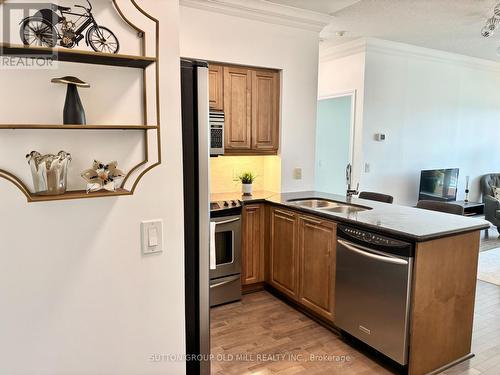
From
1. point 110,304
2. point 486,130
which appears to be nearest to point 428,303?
point 110,304

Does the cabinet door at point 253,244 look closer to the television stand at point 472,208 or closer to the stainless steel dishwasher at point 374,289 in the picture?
the stainless steel dishwasher at point 374,289

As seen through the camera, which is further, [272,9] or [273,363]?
[272,9]

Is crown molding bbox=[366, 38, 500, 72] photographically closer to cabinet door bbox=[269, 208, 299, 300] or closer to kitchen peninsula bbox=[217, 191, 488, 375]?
kitchen peninsula bbox=[217, 191, 488, 375]

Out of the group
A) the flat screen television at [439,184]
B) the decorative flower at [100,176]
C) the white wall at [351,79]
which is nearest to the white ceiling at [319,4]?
the white wall at [351,79]

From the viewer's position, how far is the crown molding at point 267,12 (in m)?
3.41

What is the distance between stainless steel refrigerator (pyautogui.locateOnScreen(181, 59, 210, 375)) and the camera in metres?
1.54

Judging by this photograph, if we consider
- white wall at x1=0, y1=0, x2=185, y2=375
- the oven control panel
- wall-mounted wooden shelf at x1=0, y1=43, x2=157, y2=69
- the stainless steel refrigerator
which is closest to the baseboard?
the oven control panel

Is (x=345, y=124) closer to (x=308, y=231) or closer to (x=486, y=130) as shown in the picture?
(x=486, y=130)

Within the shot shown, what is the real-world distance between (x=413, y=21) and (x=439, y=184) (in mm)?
2900

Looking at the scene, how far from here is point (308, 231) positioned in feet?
10.0

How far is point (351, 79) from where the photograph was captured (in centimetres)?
518

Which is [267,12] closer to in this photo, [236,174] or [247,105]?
[247,105]

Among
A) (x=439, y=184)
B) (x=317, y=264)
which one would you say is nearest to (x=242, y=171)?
(x=317, y=264)

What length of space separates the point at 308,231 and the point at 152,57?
7.02ft
